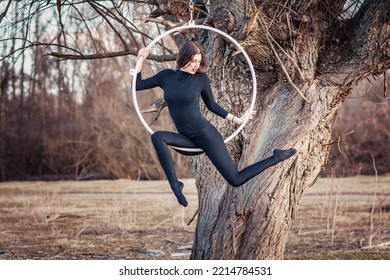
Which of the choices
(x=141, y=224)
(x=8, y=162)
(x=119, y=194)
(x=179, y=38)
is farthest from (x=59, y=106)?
(x=179, y=38)

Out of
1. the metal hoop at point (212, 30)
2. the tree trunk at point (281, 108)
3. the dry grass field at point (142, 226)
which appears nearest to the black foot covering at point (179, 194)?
the metal hoop at point (212, 30)

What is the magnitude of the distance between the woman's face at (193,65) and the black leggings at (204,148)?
33cm

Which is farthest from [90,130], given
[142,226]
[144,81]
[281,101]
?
[144,81]

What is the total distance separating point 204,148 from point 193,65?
48 cm

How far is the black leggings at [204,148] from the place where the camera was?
4.01 meters

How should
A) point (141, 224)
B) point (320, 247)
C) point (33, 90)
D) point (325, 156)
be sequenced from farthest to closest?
1. point (33, 90)
2. point (141, 224)
3. point (320, 247)
4. point (325, 156)

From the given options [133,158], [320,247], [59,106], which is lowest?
[320,247]

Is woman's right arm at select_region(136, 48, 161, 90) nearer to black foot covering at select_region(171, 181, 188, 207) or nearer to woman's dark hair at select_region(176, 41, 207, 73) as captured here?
woman's dark hair at select_region(176, 41, 207, 73)

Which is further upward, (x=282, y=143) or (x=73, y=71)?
(x=73, y=71)

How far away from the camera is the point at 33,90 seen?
60.5 feet

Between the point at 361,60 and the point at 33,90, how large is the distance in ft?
46.1

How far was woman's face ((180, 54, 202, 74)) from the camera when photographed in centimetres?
404

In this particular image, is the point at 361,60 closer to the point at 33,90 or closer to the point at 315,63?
the point at 315,63

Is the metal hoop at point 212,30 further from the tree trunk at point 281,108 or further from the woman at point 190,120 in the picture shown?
the tree trunk at point 281,108
